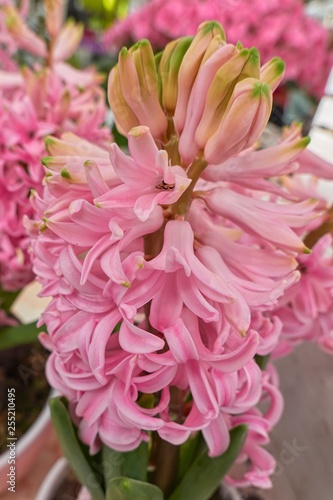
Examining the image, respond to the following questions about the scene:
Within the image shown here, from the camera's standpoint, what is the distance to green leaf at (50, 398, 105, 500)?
0.32m

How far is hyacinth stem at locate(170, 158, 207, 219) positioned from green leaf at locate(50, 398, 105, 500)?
145 millimetres

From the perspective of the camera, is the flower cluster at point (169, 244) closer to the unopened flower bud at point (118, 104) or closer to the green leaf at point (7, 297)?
the unopened flower bud at point (118, 104)

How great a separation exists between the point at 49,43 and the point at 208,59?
40 cm

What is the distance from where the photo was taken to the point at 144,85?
265 millimetres

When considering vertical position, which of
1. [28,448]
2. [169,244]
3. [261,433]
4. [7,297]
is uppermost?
[169,244]

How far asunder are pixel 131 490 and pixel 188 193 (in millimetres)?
180

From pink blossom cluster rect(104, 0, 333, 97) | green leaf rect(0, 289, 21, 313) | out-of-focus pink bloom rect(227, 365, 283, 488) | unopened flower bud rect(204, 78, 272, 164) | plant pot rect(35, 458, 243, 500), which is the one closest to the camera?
unopened flower bud rect(204, 78, 272, 164)

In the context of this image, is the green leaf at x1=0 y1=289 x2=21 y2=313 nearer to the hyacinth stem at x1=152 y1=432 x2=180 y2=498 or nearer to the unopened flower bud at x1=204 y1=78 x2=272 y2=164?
the hyacinth stem at x1=152 y1=432 x2=180 y2=498

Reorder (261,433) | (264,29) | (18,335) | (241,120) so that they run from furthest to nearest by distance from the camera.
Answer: (264,29)
(18,335)
(261,433)
(241,120)

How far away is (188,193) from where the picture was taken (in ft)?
0.89

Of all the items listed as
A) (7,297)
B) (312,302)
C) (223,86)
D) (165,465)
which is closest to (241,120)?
(223,86)

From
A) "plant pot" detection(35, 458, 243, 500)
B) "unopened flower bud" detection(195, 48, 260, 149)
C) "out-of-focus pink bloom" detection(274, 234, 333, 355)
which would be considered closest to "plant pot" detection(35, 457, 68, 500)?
"plant pot" detection(35, 458, 243, 500)

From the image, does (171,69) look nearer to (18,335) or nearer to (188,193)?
(188,193)

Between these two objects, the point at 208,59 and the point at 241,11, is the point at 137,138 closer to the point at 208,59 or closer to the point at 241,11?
the point at 208,59
